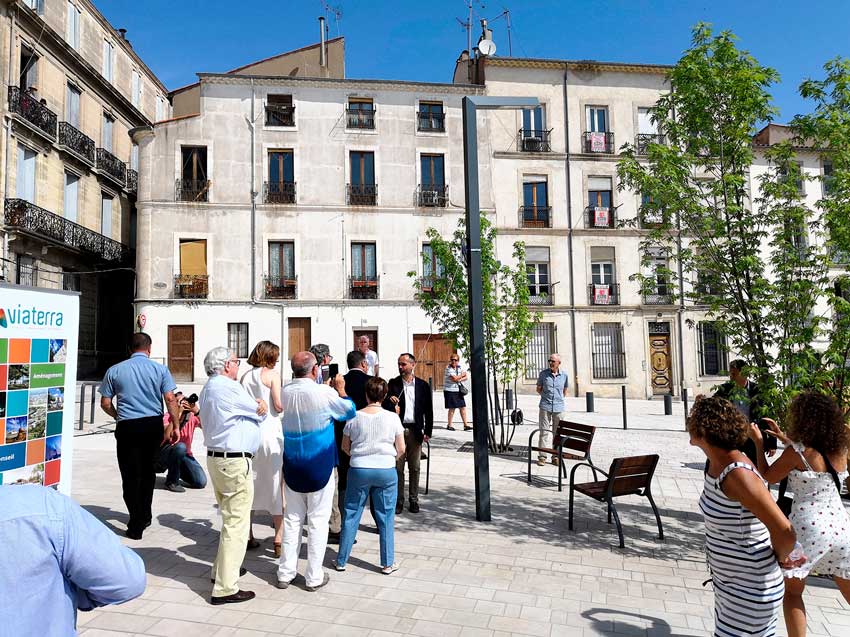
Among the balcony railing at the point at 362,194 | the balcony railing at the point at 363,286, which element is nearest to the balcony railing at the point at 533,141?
the balcony railing at the point at 362,194

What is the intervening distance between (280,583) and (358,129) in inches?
899

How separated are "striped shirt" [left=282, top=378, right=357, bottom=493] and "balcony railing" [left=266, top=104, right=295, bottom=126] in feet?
73.1

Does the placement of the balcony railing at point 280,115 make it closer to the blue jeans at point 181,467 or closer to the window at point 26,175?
the window at point 26,175

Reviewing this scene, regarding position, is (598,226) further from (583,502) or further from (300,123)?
(583,502)

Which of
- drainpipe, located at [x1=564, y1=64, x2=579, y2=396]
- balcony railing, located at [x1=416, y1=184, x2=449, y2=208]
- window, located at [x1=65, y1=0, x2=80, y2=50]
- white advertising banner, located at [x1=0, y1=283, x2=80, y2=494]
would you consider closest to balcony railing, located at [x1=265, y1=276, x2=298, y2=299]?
balcony railing, located at [x1=416, y1=184, x2=449, y2=208]

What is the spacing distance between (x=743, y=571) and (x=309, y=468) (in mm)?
2884

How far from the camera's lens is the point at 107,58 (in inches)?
1028

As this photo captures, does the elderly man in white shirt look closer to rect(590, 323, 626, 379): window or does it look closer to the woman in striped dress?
the woman in striped dress

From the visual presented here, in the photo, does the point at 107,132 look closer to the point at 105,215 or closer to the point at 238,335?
the point at 105,215

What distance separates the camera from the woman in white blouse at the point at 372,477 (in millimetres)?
4656

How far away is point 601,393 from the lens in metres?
25.6

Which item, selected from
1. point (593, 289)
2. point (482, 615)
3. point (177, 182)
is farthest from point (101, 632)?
point (593, 289)

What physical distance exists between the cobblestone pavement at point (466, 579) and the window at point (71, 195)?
19.4 meters

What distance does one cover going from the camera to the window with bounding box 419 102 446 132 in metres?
25.5
